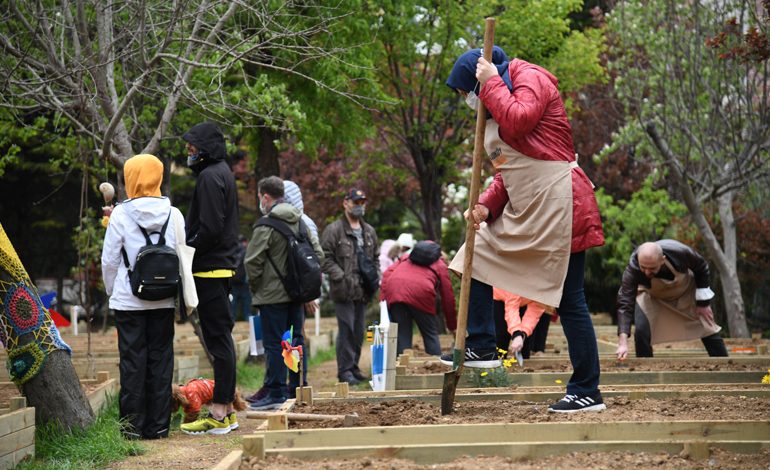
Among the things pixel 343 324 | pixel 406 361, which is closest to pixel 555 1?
pixel 343 324

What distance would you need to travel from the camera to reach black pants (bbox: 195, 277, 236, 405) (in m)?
8.27

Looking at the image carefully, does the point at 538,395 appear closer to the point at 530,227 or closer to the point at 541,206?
the point at 530,227

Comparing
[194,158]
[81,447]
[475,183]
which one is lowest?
[81,447]

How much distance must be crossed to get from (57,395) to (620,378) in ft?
14.5

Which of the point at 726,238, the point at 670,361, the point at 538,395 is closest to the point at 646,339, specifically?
the point at 670,361

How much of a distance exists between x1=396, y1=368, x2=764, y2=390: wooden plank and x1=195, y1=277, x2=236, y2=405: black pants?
138cm

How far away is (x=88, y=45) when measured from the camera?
378 inches

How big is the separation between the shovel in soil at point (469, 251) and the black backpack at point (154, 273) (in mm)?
2398

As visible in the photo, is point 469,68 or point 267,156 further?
point 267,156

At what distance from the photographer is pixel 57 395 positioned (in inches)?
300

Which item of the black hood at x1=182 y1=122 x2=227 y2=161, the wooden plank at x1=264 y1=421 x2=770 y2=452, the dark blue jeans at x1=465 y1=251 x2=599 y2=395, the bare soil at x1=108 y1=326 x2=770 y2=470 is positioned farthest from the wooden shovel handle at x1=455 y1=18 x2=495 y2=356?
the black hood at x1=182 y1=122 x2=227 y2=161

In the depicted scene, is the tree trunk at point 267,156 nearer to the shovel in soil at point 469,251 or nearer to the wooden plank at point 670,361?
the wooden plank at point 670,361

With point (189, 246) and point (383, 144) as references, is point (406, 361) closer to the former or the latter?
point (189, 246)

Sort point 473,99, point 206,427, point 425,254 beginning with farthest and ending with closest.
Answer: point 425,254, point 206,427, point 473,99
